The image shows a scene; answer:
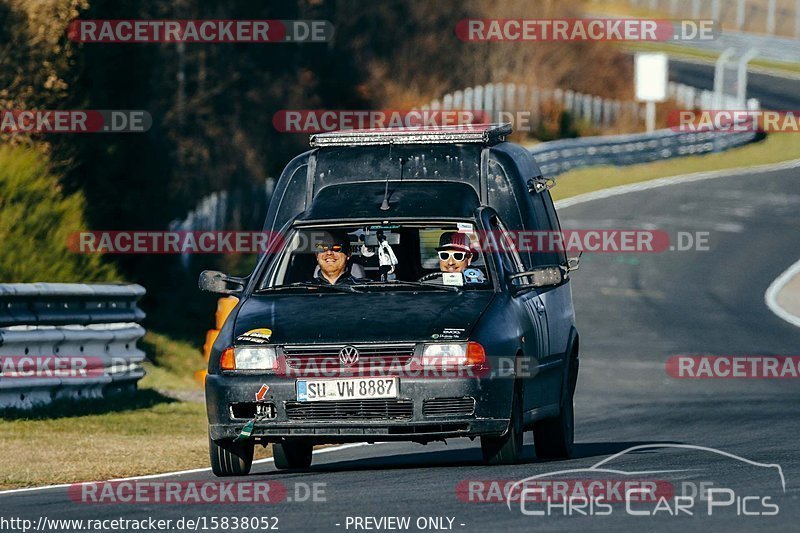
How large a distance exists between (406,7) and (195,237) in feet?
80.6

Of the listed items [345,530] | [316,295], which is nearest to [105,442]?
[316,295]

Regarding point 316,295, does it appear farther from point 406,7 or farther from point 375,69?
point 406,7

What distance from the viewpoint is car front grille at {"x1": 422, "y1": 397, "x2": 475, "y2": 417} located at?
32.4 ft

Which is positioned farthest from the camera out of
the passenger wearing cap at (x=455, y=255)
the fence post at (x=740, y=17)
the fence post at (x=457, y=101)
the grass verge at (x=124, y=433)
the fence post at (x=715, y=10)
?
the fence post at (x=715, y=10)

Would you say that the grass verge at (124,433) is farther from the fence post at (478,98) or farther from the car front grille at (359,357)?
the fence post at (478,98)

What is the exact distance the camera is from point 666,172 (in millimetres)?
44781

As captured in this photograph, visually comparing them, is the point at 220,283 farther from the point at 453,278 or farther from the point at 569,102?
the point at 569,102

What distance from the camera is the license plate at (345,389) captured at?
9.88m

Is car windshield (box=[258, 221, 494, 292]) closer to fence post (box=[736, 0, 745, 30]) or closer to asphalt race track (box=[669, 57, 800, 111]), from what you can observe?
asphalt race track (box=[669, 57, 800, 111])

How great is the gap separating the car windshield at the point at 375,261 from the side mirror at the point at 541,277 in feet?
0.66

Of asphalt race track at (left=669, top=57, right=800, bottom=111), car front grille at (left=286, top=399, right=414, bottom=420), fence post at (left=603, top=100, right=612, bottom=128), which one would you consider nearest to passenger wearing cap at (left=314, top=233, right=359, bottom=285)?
car front grille at (left=286, top=399, right=414, bottom=420)

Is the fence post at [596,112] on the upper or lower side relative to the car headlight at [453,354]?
upper

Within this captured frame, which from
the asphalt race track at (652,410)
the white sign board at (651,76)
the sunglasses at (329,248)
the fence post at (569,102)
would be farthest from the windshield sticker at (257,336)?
the fence post at (569,102)

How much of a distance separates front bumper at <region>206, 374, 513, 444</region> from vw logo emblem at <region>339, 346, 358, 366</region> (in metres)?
0.30
